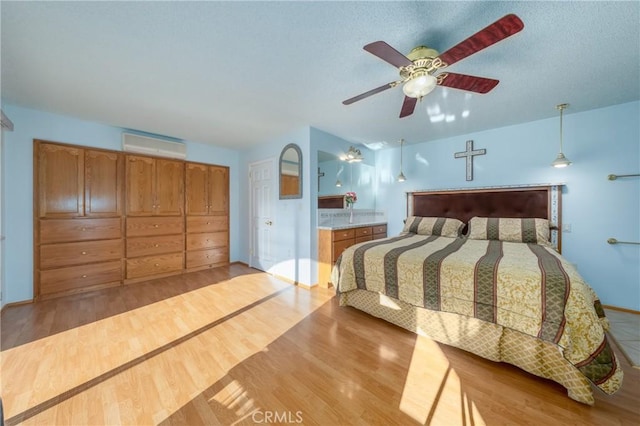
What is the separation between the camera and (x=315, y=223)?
143 inches

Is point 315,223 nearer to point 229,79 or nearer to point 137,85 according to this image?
point 229,79

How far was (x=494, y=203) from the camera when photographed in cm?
358

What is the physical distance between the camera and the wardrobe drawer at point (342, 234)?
3.43 m

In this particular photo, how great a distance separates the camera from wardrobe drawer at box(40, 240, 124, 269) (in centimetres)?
303

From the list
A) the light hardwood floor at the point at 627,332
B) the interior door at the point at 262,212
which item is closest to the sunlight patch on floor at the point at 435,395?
the light hardwood floor at the point at 627,332

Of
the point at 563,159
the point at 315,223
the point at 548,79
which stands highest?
the point at 548,79

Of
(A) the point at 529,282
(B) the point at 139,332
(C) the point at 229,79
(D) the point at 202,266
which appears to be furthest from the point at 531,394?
(D) the point at 202,266

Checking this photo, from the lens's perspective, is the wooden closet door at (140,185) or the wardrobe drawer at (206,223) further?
the wardrobe drawer at (206,223)

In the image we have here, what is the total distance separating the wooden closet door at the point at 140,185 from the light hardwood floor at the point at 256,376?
1611mm

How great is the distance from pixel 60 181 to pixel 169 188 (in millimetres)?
1261

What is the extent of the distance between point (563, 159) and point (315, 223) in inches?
124

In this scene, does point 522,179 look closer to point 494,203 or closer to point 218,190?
point 494,203

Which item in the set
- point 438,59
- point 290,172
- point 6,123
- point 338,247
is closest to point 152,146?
point 6,123

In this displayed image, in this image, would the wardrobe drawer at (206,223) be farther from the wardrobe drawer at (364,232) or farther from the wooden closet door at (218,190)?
the wardrobe drawer at (364,232)
